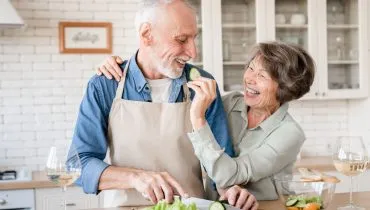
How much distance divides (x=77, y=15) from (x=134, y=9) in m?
0.47

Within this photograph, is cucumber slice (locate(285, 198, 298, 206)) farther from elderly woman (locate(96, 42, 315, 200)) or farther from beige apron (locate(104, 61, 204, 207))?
beige apron (locate(104, 61, 204, 207))

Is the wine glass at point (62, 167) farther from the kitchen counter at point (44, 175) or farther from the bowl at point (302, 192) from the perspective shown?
the kitchen counter at point (44, 175)

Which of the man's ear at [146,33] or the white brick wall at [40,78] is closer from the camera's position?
the man's ear at [146,33]

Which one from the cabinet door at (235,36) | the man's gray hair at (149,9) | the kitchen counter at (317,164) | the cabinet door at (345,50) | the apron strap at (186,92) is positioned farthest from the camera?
the cabinet door at (345,50)

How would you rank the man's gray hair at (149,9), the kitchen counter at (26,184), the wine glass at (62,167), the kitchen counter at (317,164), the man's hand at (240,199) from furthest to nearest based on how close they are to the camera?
the kitchen counter at (317,164) < the kitchen counter at (26,184) < the man's gray hair at (149,9) < the man's hand at (240,199) < the wine glass at (62,167)

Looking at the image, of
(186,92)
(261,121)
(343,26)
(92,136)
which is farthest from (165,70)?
(343,26)

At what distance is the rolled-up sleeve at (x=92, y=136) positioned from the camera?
1.96m

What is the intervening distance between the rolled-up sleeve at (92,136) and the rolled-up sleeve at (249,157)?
39cm

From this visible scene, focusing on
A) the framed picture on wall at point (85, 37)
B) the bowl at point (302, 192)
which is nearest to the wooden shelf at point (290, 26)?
the framed picture on wall at point (85, 37)

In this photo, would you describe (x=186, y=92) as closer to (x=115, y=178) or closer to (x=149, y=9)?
(x=149, y=9)

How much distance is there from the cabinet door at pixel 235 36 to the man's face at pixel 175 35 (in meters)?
2.13

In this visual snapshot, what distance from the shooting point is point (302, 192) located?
172cm

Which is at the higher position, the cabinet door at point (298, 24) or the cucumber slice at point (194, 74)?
the cabinet door at point (298, 24)

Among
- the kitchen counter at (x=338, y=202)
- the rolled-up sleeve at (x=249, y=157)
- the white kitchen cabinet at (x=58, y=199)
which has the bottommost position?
the white kitchen cabinet at (x=58, y=199)
